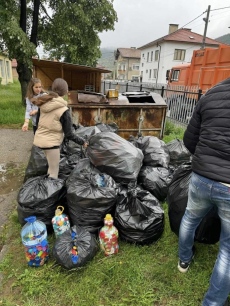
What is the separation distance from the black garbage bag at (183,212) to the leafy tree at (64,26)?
761 centimetres

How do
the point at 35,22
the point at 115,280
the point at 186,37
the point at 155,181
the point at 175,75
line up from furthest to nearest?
1. the point at 186,37
2. the point at 175,75
3. the point at 35,22
4. the point at 155,181
5. the point at 115,280

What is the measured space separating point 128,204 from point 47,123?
1.24 meters

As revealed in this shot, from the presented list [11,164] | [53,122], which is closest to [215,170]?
[53,122]

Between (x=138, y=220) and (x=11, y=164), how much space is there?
3.09 m

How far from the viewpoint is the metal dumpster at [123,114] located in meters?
4.46

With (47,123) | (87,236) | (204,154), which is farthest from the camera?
(47,123)

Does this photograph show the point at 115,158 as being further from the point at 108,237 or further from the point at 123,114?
the point at 123,114

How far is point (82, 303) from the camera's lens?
5.47 ft

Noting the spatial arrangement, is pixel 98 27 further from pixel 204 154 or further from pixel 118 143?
pixel 204 154

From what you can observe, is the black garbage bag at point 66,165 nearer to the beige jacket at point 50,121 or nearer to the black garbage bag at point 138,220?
the beige jacket at point 50,121

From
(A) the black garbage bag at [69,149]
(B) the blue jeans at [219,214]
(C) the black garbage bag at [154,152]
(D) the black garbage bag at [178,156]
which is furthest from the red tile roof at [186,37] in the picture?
(B) the blue jeans at [219,214]

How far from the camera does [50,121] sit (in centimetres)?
250

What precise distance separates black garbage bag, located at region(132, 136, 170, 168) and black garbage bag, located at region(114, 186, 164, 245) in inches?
39.1

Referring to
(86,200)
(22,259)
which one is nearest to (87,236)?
(86,200)
